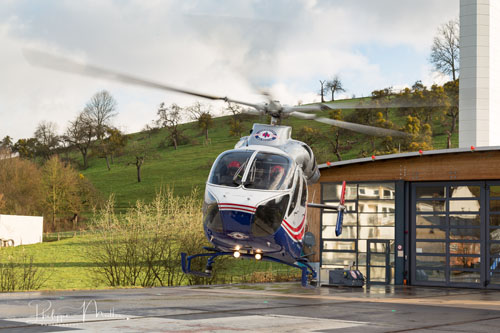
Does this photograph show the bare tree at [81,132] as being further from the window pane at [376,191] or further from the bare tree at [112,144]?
the window pane at [376,191]

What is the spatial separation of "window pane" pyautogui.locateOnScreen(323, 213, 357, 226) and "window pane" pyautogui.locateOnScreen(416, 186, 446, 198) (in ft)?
8.40

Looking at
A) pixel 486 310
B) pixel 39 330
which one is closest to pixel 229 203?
pixel 39 330

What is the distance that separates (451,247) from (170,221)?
33.6ft

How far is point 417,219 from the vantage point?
2502 centimetres

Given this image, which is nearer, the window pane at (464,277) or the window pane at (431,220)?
the window pane at (464,277)

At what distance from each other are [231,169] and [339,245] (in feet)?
42.1

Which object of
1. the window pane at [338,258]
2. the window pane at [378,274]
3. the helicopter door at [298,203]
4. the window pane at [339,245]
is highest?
the helicopter door at [298,203]

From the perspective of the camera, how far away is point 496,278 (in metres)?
23.4

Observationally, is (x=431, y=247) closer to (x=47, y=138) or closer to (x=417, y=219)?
(x=417, y=219)

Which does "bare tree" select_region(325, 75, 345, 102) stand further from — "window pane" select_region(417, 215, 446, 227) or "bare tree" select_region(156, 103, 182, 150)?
"window pane" select_region(417, 215, 446, 227)

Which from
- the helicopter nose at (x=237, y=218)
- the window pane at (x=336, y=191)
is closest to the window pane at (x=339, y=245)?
the window pane at (x=336, y=191)

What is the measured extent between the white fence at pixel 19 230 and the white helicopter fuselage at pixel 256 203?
4014cm

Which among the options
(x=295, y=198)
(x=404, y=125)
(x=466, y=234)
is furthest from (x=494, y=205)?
(x=404, y=125)

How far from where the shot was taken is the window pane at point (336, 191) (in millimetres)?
25656
